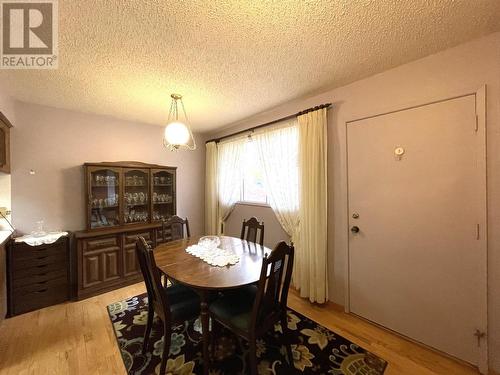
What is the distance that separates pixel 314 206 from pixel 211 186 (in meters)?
2.23

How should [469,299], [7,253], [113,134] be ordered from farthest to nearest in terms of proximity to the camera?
1. [113,134]
2. [7,253]
3. [469,299]

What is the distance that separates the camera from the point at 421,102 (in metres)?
1.79

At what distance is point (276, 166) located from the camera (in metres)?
2.90

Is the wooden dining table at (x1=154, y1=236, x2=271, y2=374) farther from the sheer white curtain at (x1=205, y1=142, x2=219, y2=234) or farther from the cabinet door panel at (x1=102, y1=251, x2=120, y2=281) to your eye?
the sheer white curtain at (x1=205, y1=142, x2=219, y2=234)

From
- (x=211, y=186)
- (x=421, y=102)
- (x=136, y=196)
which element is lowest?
(x=136, y=196)

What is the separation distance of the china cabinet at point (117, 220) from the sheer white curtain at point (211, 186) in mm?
721

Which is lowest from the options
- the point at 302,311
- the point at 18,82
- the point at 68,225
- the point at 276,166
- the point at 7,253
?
the point at 302,311

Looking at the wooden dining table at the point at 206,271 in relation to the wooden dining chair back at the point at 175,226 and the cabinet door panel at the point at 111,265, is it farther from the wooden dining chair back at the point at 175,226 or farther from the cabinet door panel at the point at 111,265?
the cabinet door panel at the point at 111,265

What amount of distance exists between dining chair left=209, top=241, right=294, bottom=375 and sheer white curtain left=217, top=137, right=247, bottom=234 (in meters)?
2.10

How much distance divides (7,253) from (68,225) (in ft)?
2.19

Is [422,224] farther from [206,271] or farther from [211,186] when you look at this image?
[211,186]

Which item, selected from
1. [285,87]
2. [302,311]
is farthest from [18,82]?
[302,311]

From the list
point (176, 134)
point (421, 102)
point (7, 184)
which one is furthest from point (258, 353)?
point (7, 184)

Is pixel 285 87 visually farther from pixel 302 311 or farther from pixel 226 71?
pixel 302 311
